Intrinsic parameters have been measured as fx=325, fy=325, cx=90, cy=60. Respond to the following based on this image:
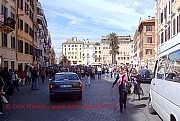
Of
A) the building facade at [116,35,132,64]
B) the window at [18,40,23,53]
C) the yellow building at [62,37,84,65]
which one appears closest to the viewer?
the window at [18,40,23,53]

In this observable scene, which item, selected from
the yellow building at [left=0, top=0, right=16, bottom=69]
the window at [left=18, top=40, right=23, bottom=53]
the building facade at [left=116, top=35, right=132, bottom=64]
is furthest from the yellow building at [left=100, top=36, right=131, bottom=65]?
the yellow building at [left=0, top=0, right=16, bottom=69]

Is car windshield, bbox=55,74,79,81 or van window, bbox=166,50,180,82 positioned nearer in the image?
van window, bbox=166,50,180,82

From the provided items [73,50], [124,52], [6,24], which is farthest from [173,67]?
[73,50]

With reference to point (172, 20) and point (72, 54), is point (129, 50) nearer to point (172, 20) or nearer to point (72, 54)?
point (72, 54)

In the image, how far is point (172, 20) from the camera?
39.4m

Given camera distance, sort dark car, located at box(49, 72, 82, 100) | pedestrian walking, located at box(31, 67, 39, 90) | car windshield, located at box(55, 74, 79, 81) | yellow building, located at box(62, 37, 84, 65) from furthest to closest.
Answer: yellow building, located at box(62, 37, 84, 65) < pedestrian walking, located at box(31, 67, 39, 90) < car windshield, located at box(55, 74, 79, 81) < dark car, located at box(49, 72, 82, 100)

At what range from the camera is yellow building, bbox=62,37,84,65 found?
180 m

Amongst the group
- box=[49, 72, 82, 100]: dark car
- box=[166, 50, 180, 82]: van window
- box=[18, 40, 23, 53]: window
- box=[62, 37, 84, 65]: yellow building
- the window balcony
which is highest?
box=[62, 37, 84, 65]: yellow building

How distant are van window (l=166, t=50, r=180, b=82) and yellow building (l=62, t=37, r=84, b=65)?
171932 mm

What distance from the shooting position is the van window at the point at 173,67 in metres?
6.80

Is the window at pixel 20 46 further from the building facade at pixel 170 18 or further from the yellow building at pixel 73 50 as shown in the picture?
the yellow building at pixel 73 50

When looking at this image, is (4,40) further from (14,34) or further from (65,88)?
(65,88)

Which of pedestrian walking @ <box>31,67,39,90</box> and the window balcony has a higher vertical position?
the window balcony

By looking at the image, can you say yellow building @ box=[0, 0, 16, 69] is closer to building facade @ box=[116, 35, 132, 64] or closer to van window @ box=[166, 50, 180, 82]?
van window @ box=[166, 50, 180, 82]
